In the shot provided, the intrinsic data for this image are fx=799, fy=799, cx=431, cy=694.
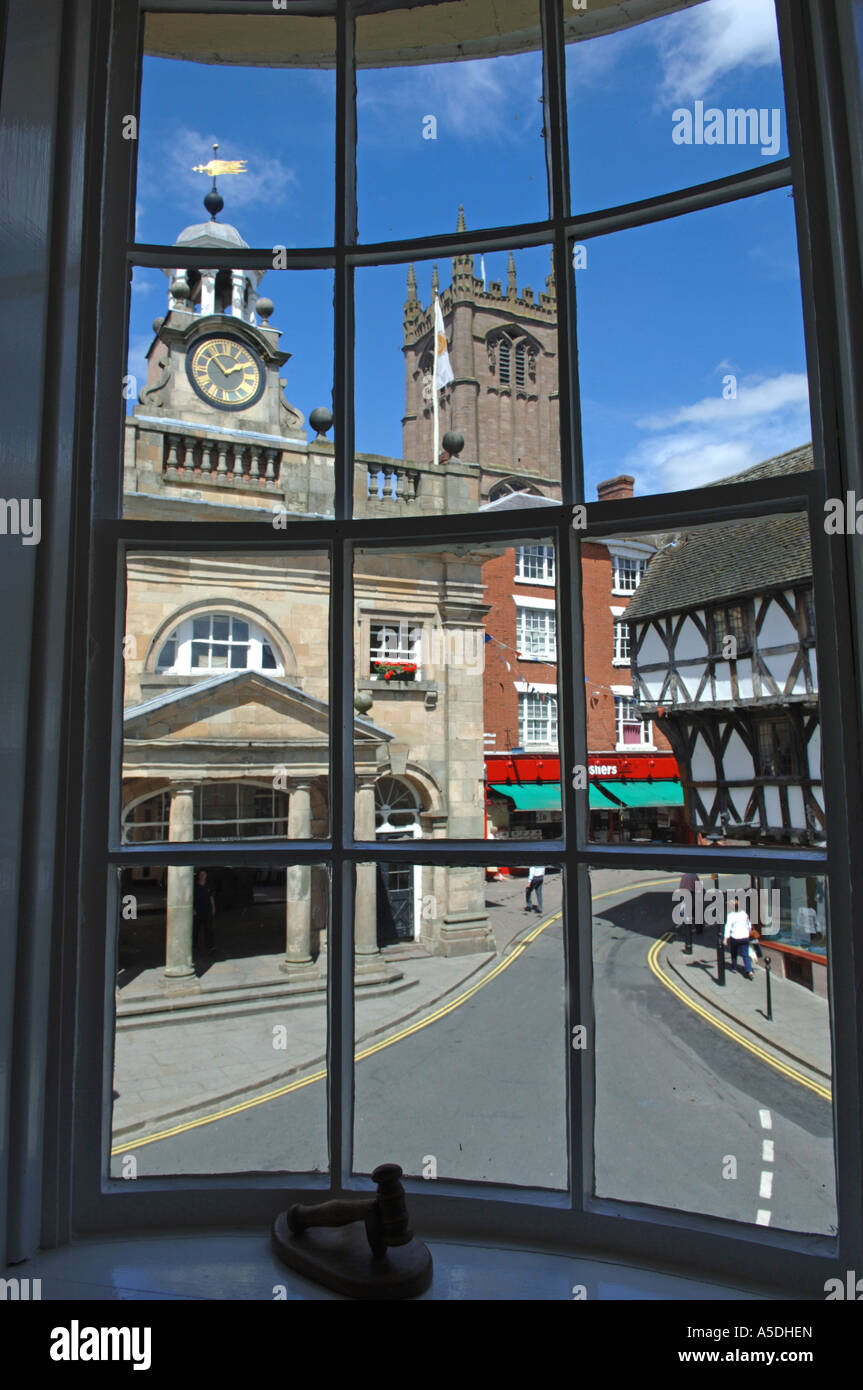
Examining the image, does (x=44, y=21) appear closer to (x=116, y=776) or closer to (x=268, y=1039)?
(x=116, y=776)

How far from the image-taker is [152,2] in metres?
1.67

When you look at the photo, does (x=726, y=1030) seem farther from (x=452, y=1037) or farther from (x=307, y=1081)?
(x=307, y=1081)

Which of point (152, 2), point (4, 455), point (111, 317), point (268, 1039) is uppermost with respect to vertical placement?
point (152, 2)

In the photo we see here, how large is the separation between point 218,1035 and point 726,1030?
251 inches

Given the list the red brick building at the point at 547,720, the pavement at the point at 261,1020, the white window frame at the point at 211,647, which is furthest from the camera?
the red brick building at the point at 547,720

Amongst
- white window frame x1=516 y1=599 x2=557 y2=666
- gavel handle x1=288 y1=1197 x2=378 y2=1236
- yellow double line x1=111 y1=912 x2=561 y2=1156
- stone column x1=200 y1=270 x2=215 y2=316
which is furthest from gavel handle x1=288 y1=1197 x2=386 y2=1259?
white window frame x1=516 y1=599 x2=557 y2=666

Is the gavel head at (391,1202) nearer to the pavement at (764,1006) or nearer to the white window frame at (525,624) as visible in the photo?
the pavement at (764,1006)

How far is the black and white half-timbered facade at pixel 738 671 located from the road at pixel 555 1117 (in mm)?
2561

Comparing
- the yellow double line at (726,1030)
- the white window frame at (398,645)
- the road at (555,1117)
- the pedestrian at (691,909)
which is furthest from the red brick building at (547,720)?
the road at (555,1117)

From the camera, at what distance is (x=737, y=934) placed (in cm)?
1022

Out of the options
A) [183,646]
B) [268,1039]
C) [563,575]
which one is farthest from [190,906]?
[563,575]

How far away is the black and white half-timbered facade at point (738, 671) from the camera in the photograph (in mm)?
7871

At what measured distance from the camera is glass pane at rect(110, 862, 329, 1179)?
661 centimetres
